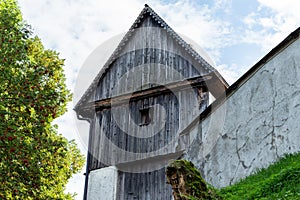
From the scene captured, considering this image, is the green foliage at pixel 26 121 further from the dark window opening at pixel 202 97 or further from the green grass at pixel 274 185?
the green grass at pixel 274 185

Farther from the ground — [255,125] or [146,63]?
[146,63]

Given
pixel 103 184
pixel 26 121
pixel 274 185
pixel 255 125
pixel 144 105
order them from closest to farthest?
pixel 274 185
pixel 255 125
pixel 26 121
pixel 103 184
pixel 144 105

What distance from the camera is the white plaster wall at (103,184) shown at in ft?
60.7

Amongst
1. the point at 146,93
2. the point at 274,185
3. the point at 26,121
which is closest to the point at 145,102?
the point at 146,93

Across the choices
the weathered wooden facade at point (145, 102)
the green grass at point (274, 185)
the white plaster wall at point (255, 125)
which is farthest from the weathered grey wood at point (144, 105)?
the green grass at point (274, 185)

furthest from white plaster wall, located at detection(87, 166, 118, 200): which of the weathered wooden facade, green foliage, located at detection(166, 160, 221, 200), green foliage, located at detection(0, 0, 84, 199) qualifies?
green foliage, located at detection(166, 160, 221, 200)

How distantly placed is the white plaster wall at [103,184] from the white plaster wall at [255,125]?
732 cm

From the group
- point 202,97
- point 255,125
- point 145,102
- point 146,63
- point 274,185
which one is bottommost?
point 274,185

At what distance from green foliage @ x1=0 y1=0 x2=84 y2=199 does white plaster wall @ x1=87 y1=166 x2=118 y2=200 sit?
148 cm

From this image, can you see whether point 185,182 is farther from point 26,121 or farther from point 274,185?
point 26,121

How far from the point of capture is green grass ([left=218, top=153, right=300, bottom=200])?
698cm

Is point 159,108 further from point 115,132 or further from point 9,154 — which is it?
point 9,154

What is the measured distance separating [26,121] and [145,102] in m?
5.05

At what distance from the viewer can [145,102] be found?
19.3m
